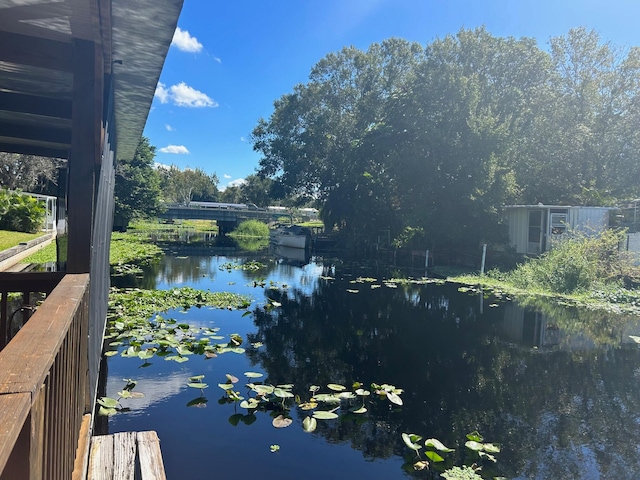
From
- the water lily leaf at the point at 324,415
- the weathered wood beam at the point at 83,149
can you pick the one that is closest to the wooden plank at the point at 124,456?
the weathered wood beam at the point at 83,149

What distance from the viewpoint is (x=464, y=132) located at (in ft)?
72.7

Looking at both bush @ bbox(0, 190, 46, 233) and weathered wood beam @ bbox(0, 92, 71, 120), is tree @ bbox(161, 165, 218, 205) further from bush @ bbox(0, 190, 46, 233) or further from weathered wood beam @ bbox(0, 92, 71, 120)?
weathered wood beam @ bbox(0, 92, 71, 120)

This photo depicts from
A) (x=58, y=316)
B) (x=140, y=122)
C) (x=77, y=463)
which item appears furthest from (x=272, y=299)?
(x=58, y=316)

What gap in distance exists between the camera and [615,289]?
45.9 feet

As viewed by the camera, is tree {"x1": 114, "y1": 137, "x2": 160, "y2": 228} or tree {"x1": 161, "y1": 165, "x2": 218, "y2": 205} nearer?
tree {"x1": 114, "y1": 137, "x2": 160, "y2": 228}

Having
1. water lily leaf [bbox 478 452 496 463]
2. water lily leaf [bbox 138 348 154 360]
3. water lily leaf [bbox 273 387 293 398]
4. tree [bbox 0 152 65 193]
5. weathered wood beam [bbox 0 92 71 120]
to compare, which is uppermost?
tree [bbox 0 152 65 193]

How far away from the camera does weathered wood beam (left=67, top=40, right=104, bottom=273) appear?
3.03 m

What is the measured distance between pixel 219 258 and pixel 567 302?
16.5 m

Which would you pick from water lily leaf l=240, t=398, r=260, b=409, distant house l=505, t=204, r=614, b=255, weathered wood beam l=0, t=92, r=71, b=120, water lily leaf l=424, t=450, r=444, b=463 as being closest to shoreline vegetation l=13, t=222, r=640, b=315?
distant house l=505, t=204, r=614, b=255

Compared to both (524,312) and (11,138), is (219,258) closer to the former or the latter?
(524,312)

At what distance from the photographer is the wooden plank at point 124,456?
3267 mm

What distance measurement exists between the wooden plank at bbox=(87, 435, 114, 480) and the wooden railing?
33.8 inches

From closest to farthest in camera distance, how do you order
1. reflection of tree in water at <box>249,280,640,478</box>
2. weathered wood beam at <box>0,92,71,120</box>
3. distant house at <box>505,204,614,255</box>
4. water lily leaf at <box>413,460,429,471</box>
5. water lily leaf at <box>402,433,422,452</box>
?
weathered wood beam at <box>0,92,71,120</box> → water lily leaf at <box>413,460,429,471</box> → water lily leaf at <box>402,433,422,452</box> → reflection of tree in water at <box>249,280,640,478</box> → distant house at <box>505,204,614,255</box>

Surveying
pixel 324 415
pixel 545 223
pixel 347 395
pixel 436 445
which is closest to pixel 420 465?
pixel 436 445
